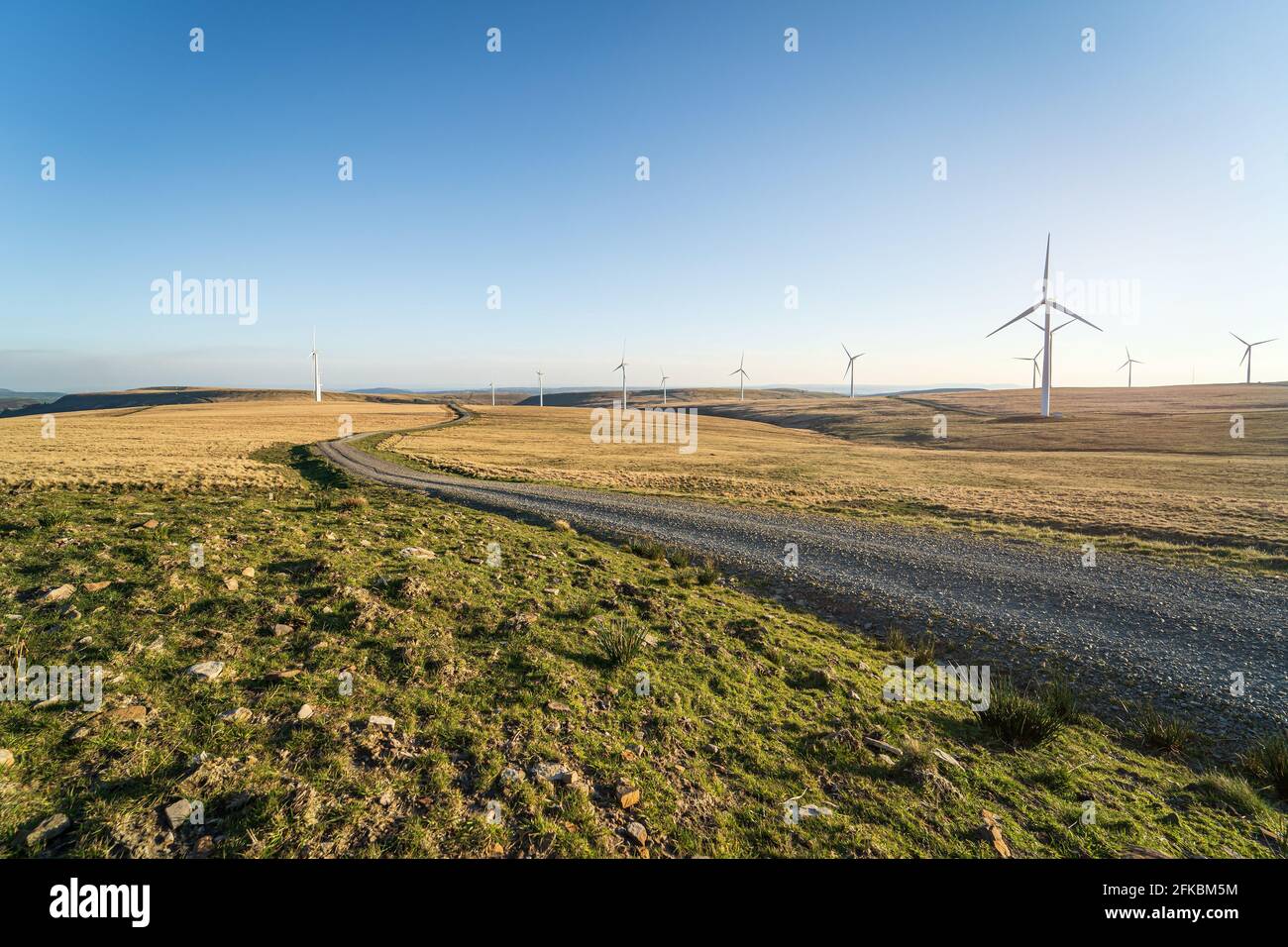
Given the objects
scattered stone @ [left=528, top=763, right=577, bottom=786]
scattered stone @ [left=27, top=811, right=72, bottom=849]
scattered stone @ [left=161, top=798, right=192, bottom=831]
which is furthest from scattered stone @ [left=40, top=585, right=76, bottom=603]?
scattered stone @ [left=528, top=763, right=577, bottom=786]

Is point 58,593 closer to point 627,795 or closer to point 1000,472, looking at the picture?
point 627,795

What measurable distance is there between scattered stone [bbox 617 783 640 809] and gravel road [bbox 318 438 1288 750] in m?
9.01

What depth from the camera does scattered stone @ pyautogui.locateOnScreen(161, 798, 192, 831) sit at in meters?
4.65

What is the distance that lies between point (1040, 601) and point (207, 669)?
1861 cm

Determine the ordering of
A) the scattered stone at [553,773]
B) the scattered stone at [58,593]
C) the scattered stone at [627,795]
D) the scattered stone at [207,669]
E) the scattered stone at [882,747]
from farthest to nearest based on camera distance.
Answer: the scattered stone at [58,593] < the scattered stone at [882,747] < the scattered stone at [207,669] < the scattered stone at [553,773] < the scattered stone at [627,795]

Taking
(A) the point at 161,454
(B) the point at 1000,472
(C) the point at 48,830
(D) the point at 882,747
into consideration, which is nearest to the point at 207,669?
(C) the point at 48,830

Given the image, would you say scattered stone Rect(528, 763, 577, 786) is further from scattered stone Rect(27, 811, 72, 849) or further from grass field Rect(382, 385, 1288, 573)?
grass field Rect(382, 385, 1288, 573)

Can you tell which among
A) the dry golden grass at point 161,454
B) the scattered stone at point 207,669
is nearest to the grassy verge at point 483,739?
the scattered stone at point 207,669

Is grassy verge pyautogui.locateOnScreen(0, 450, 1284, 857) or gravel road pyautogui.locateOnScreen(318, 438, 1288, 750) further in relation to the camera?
gravel road pyautogui.locateOnScreen(318, 438, 1288, 750)

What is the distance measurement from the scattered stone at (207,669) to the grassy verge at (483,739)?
14 centimetres

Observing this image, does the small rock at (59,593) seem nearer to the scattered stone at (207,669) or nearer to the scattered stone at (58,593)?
the scattered stone at (58,593)

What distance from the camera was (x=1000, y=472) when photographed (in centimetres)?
4994

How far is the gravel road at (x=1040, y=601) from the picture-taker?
10422mm
